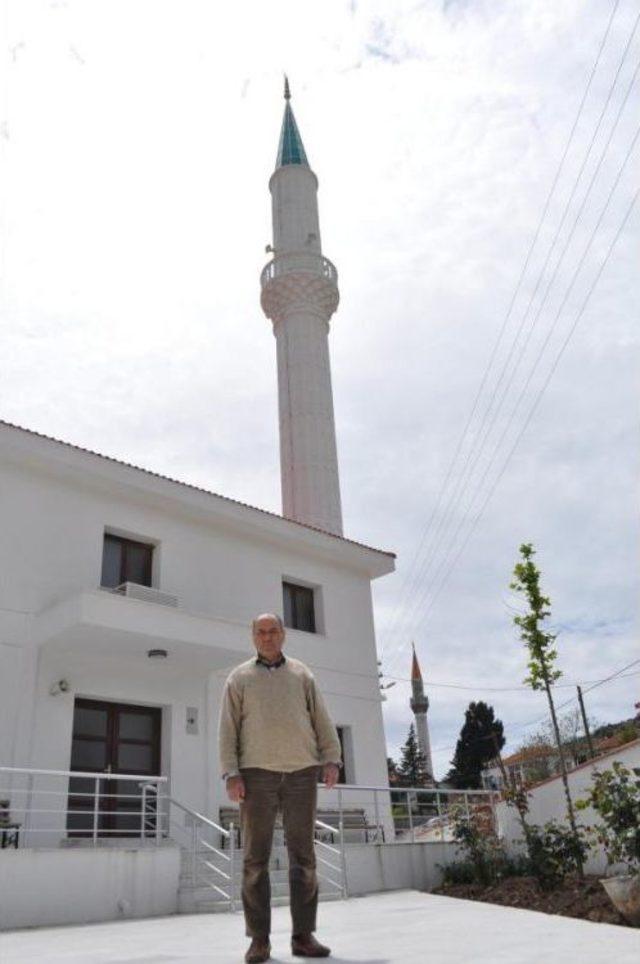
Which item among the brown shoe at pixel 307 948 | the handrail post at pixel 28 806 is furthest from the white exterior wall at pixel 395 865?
the brown shoe at pixel 307 948

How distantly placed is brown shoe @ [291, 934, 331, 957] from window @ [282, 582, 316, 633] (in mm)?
10246

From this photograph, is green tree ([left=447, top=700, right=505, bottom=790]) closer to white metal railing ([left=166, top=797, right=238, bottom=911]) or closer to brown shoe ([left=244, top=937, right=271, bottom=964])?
white metal railing ([left=166, top=797, right=238, bottom=911])

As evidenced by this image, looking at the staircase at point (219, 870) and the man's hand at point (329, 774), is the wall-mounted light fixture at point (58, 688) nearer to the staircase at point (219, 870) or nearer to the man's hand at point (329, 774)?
the staircase at point (219, 870)

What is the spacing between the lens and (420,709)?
174ft

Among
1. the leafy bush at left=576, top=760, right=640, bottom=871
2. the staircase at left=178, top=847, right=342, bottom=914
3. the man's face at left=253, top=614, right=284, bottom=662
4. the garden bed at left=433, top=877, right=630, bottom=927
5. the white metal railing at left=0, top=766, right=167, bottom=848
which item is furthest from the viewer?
the white metal railing at left=0, top=766, right=167, bottom=848

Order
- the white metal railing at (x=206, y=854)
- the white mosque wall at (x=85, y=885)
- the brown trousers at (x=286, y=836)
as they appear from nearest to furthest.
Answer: the brown trousers at (x=286, y=836) → the white mosque wall at (x=85, y=885) → the white metal railing at (x=206, y=854)

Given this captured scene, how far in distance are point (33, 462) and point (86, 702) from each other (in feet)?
11.3

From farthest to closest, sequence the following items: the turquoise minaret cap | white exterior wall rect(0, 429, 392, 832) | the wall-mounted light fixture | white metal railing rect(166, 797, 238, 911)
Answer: the turquoise minaret cap → the wall-mounted light fixture → white exterior wall rect(0, 429, 392, 832) → white metal railing rect(166, 797, 238, 911)

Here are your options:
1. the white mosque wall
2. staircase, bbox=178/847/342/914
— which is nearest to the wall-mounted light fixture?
staircase, bbox=178/847/342/914

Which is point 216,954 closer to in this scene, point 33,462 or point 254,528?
point 33,462

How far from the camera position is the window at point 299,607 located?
1416cm

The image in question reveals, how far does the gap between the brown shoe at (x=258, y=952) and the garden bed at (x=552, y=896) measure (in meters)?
2.91

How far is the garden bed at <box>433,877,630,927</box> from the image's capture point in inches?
222

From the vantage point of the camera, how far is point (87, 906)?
7.22m
